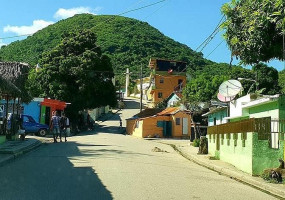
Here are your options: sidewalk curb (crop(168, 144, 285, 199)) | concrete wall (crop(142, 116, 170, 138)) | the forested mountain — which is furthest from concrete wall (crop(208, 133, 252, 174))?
the forested mountain

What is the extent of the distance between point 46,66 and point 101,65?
6.19 meters

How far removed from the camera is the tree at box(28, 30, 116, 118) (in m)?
45.9

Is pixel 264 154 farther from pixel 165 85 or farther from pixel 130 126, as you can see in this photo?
pixel 165 85

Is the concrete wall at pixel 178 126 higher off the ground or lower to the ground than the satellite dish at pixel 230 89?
lower

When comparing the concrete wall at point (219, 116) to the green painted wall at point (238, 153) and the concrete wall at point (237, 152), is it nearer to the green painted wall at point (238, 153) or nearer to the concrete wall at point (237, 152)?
the concrete wall at point (237, 152)

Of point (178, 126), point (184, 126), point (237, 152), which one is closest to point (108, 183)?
point (237, 152)

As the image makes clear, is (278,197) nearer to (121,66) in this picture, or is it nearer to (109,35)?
(109,35)

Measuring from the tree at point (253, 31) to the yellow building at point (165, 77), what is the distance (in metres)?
70.0

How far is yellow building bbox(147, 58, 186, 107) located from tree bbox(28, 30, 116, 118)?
3313 centimetres

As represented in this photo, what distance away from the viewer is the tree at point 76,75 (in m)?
45.9

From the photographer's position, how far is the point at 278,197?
31.9ft

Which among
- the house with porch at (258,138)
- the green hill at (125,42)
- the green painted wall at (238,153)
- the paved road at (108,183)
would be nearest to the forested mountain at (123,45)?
the green hill at (125,42)

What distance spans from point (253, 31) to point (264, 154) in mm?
4290

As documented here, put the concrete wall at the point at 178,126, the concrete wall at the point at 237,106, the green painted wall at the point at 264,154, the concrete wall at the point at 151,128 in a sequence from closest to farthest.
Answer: the green painted wall at the point at 264,154
the concrete wall at the point at 237,106
the concrete wall at the point at 151,128
the concrete wall at the point at 178,126
